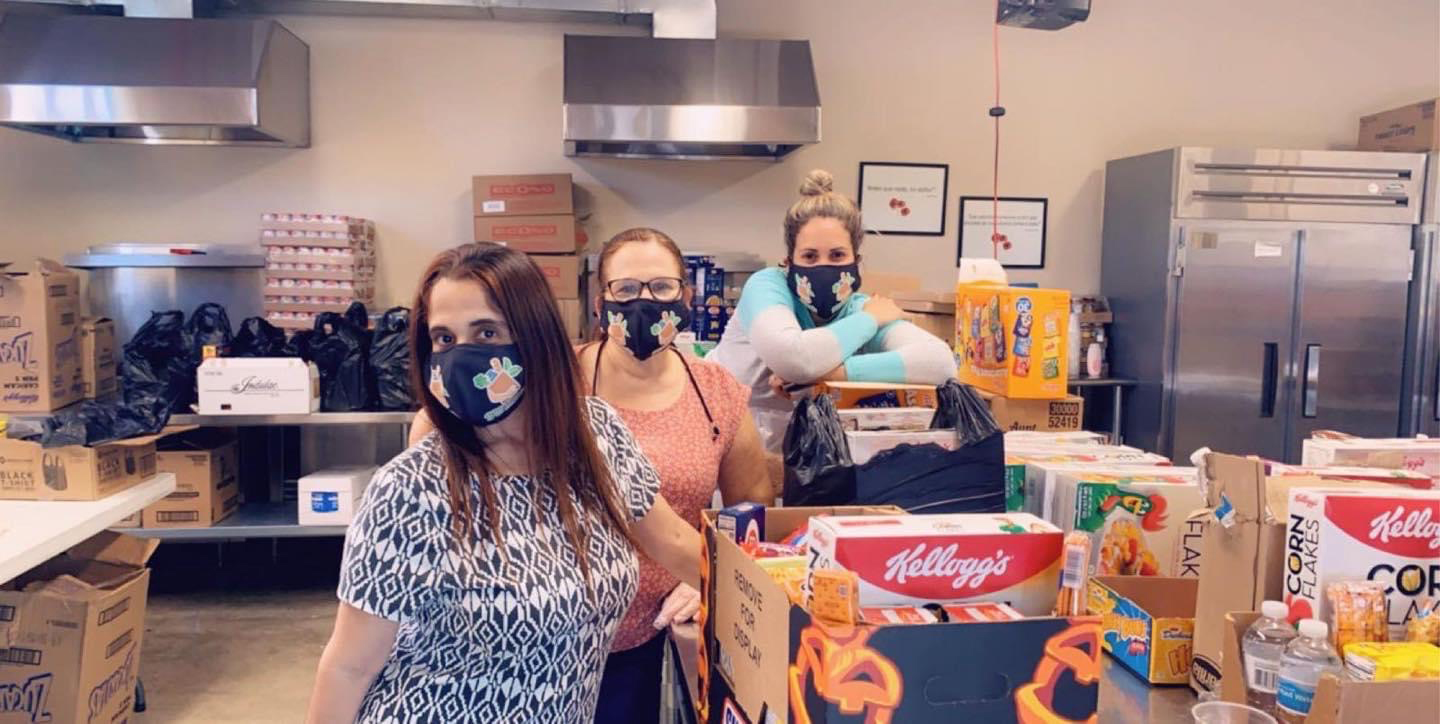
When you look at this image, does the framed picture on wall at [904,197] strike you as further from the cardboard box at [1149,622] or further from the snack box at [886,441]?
the cardboard box at [1149,622]

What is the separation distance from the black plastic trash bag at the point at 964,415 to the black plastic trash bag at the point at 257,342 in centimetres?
312

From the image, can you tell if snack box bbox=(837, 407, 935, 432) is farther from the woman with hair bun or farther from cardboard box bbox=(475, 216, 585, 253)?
cardboard box bbox=(475, 216, 585, 253)

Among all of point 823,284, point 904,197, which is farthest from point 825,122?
point 823,284

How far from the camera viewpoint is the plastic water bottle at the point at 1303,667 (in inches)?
44.3

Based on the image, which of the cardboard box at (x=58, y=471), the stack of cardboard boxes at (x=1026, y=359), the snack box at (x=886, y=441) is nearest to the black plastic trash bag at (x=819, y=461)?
the snack box at (x=886, y=441)

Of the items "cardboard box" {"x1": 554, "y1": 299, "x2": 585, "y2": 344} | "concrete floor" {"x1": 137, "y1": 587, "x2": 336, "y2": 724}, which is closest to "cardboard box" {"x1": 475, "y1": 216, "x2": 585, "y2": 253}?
"cardboard box" {"x1": 554, "y1": 299, "x2": 585, "y2": 344}

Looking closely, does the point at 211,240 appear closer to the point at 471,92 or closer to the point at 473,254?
the point at 471,92

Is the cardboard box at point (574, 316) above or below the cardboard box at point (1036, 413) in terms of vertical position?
above

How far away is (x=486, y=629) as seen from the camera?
127 centimetres

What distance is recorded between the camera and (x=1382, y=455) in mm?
1594

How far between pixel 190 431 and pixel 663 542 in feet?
11.1

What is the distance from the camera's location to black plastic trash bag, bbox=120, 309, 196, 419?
3.79 metres

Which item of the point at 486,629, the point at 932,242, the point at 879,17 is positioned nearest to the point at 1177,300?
the point at 932,242

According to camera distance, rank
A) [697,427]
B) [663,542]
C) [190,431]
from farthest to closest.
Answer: [190,431]
[697,427]
[663,542]
